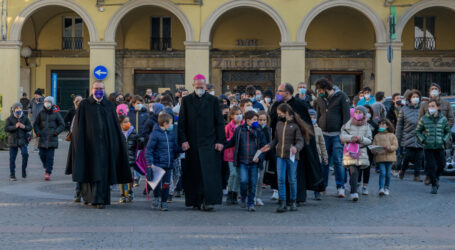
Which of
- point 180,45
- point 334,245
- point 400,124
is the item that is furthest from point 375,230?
point 180,45

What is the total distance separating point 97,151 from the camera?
36.6 ft

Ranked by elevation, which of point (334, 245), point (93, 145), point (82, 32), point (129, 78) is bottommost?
point (334, 245)

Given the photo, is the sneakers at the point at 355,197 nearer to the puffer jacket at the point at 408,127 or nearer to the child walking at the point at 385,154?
the child walking at the point at 385,154

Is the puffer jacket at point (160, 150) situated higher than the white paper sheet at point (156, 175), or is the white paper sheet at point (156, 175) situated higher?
the puffer jacket at point (160, 150)

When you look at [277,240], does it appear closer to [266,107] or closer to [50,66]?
[266,107]

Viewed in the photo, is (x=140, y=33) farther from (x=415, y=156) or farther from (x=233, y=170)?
(x=233, y=170)

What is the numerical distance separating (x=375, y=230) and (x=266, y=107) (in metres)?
8.07

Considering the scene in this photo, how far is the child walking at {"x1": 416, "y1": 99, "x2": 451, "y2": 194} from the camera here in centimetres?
1353

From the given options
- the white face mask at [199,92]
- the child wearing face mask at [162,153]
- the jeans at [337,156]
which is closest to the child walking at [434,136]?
the jeans at [337,156]

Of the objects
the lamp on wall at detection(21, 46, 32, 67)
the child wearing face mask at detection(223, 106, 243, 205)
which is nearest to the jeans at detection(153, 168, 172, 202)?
the child wearing face mask at detection(223, 106, 243, 205)

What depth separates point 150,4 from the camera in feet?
102

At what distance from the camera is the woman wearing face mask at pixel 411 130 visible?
1540 cm

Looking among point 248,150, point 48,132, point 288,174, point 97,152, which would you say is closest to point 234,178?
point 248,150

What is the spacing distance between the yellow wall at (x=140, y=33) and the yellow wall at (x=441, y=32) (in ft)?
33.6
